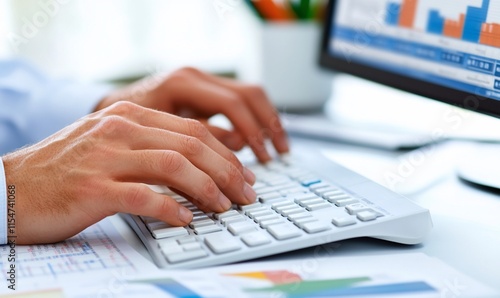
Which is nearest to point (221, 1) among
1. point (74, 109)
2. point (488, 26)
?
point (74, 109)

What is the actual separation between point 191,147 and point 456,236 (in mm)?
259

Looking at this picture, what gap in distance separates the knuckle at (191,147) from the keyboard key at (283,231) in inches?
4.3

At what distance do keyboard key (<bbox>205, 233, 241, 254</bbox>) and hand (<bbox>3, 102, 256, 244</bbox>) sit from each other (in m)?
0.04

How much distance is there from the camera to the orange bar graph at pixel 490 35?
0.69 meters

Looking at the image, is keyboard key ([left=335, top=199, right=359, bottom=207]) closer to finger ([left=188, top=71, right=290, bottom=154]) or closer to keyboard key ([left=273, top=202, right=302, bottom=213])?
keyboard key ([left=273, top=202, right=302, bottom=213])

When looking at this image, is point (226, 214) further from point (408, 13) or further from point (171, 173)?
point (408, 13)

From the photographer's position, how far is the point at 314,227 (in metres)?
0.54

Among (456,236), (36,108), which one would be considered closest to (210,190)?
(456,236)

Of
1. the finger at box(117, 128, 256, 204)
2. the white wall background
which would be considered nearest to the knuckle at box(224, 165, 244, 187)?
the finger at box(117, 128, 256, 204)

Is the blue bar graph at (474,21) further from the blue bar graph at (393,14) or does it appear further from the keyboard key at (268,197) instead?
the keyboard key at (268,197)

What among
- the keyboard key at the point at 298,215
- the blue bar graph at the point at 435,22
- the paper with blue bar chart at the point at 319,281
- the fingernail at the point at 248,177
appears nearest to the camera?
the paper with blue bar chart at the point at 319,281

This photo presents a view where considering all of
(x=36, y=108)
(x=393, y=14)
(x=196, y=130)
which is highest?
(x=393, y=14)

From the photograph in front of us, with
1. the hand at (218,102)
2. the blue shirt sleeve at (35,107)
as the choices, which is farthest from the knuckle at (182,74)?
the blue shirt sleeve at (35,107)

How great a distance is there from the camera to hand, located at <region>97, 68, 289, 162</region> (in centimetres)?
85
